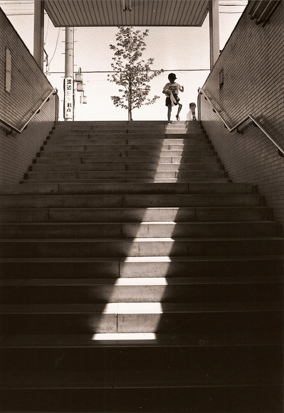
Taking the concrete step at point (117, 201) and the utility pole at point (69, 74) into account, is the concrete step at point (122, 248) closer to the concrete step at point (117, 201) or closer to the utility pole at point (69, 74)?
the concrete step at point (117, 201)

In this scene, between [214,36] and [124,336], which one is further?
[214,36]

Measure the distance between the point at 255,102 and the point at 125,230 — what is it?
8.38 ft

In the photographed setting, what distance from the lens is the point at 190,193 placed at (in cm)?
509

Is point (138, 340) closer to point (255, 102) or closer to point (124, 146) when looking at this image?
point (255, 102)

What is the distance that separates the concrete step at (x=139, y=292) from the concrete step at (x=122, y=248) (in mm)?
521

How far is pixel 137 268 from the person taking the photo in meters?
3.64

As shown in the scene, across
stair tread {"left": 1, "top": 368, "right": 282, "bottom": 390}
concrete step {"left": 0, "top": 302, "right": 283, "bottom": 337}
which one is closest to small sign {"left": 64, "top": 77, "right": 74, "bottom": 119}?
concrete step {"left": 0, "top": 302, "right": 283, "bottom": 337}

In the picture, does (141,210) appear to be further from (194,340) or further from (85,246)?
(194,340)

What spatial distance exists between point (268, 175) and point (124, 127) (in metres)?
4.20

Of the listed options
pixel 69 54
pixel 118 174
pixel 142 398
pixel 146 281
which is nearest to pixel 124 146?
pixel 118 174

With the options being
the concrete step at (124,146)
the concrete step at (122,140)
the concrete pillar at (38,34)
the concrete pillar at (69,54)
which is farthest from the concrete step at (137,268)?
the concrete pillar at (69,54)

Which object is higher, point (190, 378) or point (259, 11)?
point (259, 11)

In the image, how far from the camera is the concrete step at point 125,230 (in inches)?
163

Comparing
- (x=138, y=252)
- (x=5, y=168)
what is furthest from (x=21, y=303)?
(x=5, y=168)
